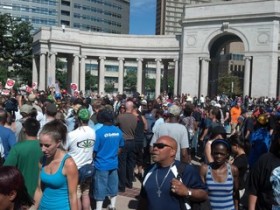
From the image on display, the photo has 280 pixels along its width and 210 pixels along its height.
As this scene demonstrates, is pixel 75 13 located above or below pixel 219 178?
Result: above

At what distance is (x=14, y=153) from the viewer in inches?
220

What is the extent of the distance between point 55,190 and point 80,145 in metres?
2.53

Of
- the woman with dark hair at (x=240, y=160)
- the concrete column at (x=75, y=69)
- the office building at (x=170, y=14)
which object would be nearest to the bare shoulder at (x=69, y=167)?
the woman with dark hair at (x=240, y=160)

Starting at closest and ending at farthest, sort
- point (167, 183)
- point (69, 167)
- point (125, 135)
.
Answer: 1. point (167, 183)
2. point (69, 167)
3. point (125, 135)

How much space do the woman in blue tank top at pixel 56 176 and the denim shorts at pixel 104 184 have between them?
3.26 metres

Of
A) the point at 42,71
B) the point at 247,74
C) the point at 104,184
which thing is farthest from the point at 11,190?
the point at 42,71

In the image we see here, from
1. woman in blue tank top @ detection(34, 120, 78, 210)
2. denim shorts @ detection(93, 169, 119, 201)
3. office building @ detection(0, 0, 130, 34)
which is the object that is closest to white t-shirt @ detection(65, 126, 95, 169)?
denim shorts @ detection(93, 169, 119, 201)

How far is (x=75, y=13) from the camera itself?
127 meters

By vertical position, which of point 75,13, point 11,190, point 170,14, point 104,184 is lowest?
point 104,184

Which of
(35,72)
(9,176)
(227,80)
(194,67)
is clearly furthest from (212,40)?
(9,176)

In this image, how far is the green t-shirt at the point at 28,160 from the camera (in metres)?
5.59

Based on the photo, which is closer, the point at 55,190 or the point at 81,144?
the point at 55,190

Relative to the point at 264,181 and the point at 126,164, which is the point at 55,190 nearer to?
the point at 264,181

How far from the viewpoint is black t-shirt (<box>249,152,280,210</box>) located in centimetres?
441
